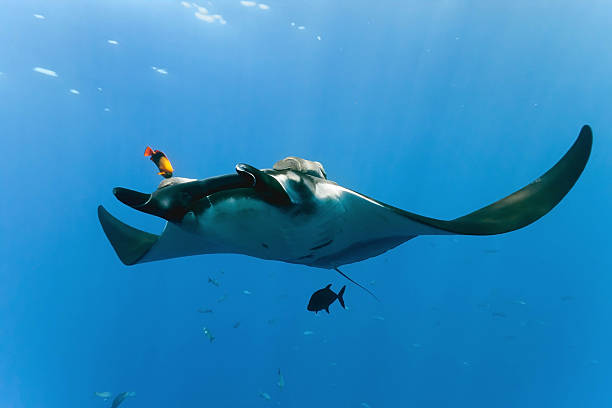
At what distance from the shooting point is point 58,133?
68.5 ft

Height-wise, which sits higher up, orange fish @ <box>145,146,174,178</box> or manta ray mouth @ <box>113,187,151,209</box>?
manta ray mouth @ <box>113,187,151,209</box>

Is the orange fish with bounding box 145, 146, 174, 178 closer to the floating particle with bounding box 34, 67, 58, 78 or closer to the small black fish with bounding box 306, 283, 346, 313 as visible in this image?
the small black fish with bounding box 306, 283, 346, 313

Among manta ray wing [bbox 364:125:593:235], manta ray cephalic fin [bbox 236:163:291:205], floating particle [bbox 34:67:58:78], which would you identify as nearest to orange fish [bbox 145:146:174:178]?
manta ray cephalic fin [bbox 236:163:291:205]

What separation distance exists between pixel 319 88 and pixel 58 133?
16237mm

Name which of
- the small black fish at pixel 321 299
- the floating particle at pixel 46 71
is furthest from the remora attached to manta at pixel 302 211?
the floating particle at pixel 46 71

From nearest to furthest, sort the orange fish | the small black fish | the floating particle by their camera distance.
Result: the small black fish, the orange fish, the floating particle

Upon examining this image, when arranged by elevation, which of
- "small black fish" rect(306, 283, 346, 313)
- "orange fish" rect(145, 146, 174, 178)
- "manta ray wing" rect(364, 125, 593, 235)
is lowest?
"small black fish" rect(306, 283, 346, 313)

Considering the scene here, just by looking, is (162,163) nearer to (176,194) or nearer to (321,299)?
(321,299)

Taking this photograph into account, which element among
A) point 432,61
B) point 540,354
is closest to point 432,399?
point 540,354

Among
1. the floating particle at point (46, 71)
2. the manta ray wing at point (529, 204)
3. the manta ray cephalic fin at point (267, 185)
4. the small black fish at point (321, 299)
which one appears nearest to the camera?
the manta ray cephalic fin at point (267, 185)

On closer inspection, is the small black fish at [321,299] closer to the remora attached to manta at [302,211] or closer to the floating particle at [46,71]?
the remora attached to manta at [302,211]

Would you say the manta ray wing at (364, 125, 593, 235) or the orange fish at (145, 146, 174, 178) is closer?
the manta ray wing at (364, 125, 593, 235)

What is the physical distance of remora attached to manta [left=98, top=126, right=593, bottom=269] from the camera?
1782mm

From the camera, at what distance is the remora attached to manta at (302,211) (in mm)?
1782
